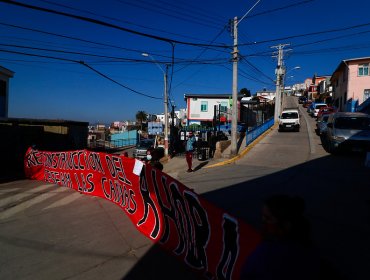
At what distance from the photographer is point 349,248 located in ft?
17.0

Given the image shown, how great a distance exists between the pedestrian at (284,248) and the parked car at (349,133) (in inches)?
592

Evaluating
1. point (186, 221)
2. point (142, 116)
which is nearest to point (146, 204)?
point (186, 221)

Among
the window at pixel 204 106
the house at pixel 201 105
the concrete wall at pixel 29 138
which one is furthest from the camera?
the window at pixel 204 106

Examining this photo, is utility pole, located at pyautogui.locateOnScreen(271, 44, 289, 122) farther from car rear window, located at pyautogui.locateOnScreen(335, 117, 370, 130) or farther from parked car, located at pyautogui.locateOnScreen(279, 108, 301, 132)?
car rear window, located at pyautogui.locateOnScreen(335, 117, 370, 130)

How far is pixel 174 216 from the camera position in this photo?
5160mm

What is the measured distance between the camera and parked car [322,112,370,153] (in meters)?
15.3

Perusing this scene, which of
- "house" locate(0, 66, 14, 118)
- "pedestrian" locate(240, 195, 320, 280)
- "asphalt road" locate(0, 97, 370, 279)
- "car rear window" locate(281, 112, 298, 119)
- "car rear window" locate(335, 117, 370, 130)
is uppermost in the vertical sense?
"house" locate(0, 66, 14, 118)

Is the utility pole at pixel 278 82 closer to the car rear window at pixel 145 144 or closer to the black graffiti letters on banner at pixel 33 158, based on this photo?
the car rear window at pixel 145 144

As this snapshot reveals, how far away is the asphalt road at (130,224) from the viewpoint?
15.4 feet

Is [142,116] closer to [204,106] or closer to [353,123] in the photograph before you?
[204,106]

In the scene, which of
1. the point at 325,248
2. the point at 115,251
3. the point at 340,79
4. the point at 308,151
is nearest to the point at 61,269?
the point at 115,251

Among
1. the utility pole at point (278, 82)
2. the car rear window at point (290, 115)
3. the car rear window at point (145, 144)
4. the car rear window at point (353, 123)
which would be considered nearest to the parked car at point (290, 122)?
the car rear window at point (290, 115)

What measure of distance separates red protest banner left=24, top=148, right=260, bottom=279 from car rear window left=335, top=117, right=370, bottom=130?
12.8 metres

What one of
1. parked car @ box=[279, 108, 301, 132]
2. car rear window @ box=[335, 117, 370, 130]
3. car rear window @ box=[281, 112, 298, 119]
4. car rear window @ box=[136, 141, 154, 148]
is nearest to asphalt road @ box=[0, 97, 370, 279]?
car rear window @ box=[335, 117, 370, 130]
